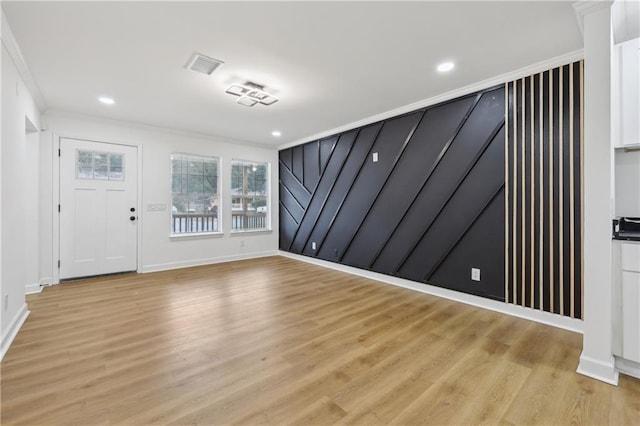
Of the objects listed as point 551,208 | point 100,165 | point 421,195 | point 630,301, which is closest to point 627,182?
point 551,208

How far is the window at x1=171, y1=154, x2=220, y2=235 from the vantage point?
525 centimetres

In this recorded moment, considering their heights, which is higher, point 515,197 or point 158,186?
point 158,186

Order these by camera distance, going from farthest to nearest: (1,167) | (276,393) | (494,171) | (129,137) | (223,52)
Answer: (129,137), (494,171), (223,52), (1,167), (276,393)

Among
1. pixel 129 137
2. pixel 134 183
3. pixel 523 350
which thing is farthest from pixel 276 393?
pixel 129 137

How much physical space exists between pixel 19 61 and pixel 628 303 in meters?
5.33

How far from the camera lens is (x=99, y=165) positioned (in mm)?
4504

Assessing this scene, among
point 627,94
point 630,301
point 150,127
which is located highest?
point 150,127

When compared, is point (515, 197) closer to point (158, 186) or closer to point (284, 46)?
point (284, 46)

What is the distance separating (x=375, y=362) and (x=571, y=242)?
2117mm

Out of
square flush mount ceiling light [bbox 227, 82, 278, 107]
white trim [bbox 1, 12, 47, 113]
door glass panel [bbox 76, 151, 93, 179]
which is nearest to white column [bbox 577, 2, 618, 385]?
square flush mount ceiling light [bbox 227, 82, 278, 107]

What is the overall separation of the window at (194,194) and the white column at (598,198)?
17.8 feet

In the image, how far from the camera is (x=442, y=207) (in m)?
3.52

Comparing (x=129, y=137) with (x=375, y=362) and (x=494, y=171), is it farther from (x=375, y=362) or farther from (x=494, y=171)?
(x=494, y=171)

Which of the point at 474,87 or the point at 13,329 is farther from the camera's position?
the point at 474,87
